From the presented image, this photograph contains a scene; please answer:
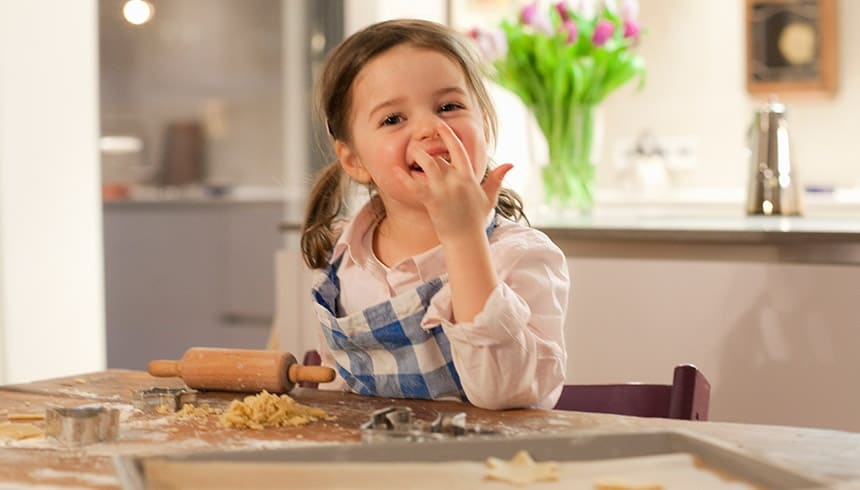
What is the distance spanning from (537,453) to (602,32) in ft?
5.77

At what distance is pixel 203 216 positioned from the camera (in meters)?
3.59

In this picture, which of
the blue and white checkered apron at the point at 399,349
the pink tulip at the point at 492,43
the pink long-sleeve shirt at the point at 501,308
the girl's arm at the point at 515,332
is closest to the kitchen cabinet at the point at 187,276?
the pink tulip at the point at 492,43

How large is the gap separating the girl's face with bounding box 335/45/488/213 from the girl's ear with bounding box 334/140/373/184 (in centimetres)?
8

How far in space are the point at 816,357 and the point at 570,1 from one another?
1.00m

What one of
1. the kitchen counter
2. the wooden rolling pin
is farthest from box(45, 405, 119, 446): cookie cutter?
the kitchen counter

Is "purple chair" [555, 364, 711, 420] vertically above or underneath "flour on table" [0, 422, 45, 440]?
underneath

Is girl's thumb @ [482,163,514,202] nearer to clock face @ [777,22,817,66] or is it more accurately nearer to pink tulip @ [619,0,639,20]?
pink tulip @ [619,0,639,20]

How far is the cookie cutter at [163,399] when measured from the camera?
1027mm

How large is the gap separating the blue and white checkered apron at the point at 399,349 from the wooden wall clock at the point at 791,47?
2606 millimetres

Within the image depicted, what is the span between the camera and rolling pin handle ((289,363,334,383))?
1.11 metres

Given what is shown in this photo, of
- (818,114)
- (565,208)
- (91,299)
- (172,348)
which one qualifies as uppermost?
(818,114)

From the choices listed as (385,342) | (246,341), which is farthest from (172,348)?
(385,342)

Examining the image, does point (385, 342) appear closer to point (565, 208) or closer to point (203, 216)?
point (565, 208)

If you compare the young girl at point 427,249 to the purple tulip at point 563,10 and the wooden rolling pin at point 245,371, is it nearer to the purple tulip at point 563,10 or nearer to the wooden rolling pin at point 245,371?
the wooden rolling pin at point 245,371
